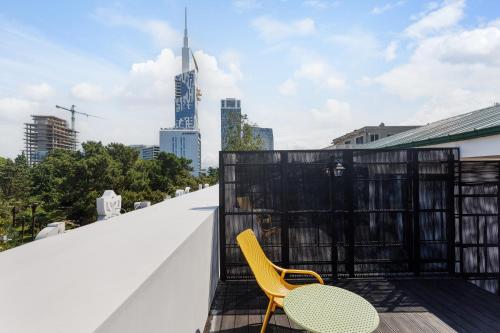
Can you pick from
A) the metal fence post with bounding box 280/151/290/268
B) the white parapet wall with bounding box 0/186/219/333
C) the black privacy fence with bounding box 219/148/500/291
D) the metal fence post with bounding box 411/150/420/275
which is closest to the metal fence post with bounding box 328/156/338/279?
the black privacy fence with bounding box 219/148/500/291

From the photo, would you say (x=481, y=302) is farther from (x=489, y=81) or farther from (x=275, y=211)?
(x=489, y=81)

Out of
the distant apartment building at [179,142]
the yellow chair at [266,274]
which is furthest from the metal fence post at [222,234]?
the distant apartment building at [179,142]

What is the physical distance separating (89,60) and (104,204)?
4.06 m

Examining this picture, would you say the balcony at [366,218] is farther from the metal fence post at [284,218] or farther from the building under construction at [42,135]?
the building under construction at [42,135]

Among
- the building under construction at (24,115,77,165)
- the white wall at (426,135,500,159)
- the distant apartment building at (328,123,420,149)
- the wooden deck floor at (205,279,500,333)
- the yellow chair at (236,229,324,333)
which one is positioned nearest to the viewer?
the yellow chair at (236,229,324,333)

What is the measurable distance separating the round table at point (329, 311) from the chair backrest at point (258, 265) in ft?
1.59

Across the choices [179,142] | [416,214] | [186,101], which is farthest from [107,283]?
[186,101]

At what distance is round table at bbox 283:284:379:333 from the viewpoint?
88.6 inches

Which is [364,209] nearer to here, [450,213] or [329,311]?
[450,213]

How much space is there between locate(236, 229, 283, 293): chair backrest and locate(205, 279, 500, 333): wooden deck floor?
57 cm

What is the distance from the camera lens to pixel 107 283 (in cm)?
145

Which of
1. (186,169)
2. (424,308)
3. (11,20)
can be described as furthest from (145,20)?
(186,169)

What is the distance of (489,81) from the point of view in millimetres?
9398

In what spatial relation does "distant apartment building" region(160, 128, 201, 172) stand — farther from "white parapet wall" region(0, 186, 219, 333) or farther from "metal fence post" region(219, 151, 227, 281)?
"white parapet wall" region(0, 186, 219, 333)
